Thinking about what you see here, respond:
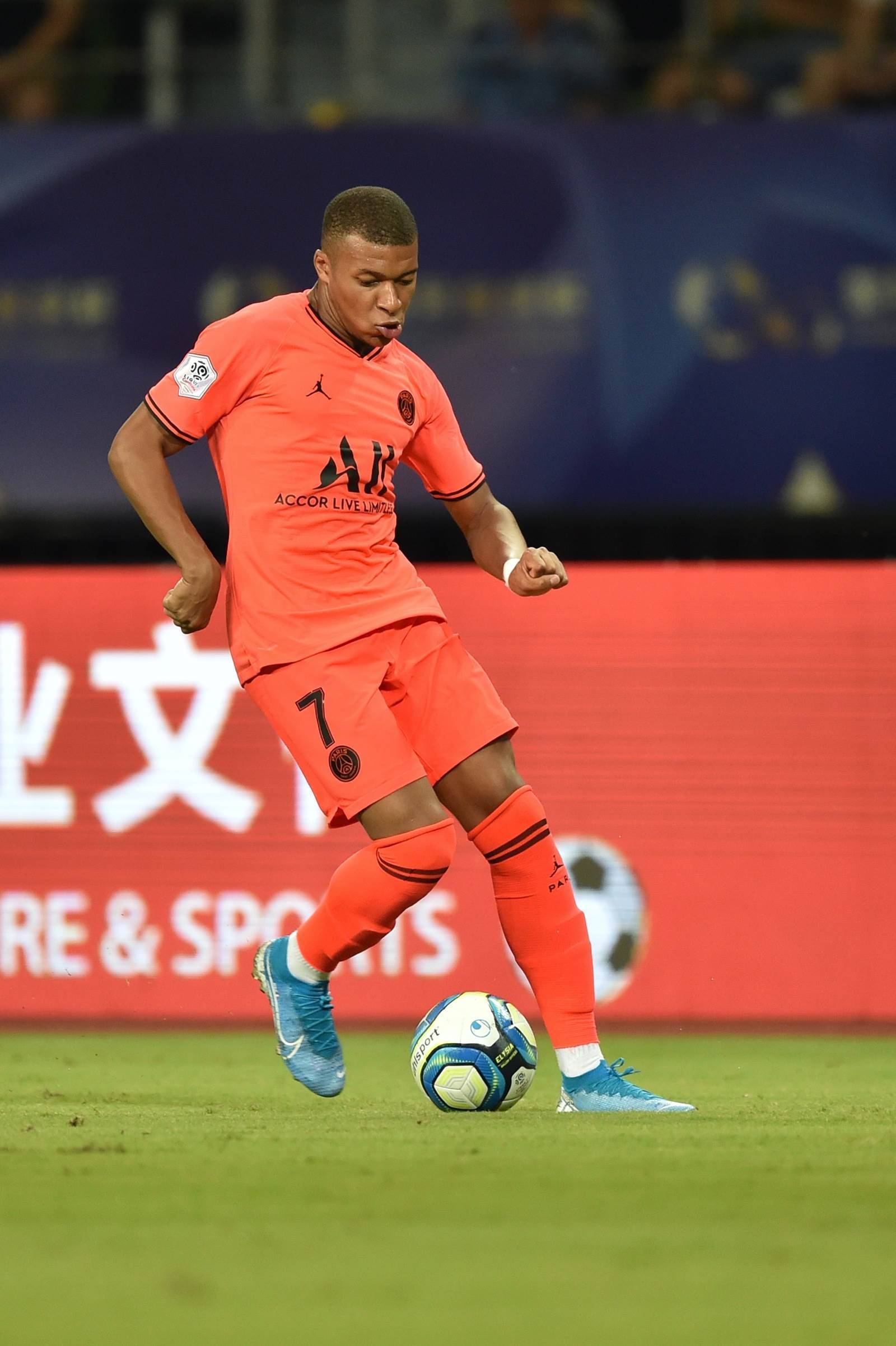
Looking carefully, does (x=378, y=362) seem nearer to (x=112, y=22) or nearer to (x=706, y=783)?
(x=706, y=783)

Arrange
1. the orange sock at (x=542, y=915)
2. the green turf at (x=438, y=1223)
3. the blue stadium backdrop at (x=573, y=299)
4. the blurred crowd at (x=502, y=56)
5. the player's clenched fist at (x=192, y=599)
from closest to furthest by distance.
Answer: the green turf at (x=438, y=1223) → the player's clenched fist at (x=192, y=599) → the orange sock at (x=542, y=915) → the blue stadium backdrop at (x=573, y=299) → the blurred crowd at (x=502, y=56)

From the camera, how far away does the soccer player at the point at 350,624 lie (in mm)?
4723

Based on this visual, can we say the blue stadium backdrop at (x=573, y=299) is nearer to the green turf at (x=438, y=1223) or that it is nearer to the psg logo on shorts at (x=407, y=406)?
the psg logo on shorts at (x=407, y=406)

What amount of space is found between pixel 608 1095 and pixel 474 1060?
12.0 inches

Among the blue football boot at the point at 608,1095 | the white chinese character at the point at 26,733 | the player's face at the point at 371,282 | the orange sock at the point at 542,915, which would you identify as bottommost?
the white chinese character at the point at 26,733

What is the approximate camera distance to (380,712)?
15.6 feet

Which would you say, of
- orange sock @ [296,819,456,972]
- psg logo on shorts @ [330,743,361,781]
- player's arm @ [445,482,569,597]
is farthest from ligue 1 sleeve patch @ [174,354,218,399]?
orange sock @ [296,819,456,972]

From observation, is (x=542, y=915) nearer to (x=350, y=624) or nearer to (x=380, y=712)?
(x=380, y=712)

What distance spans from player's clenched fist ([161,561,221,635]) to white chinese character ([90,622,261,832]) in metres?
2.82

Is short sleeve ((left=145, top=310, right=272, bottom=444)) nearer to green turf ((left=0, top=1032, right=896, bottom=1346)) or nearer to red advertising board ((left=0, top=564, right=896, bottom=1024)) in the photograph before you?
green turf ((left=0, top=1032, right=896, bottom=1346))

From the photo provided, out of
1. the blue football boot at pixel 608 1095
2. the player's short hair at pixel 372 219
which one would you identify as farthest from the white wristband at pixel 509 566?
the blue football boot at pixel 608 1095

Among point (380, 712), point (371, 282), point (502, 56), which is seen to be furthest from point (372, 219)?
point (502, 56)

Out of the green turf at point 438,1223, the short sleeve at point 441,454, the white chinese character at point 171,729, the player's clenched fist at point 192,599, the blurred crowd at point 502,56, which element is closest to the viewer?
the green turf at point 438,1223

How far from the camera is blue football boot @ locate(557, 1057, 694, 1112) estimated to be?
15.6 ft
